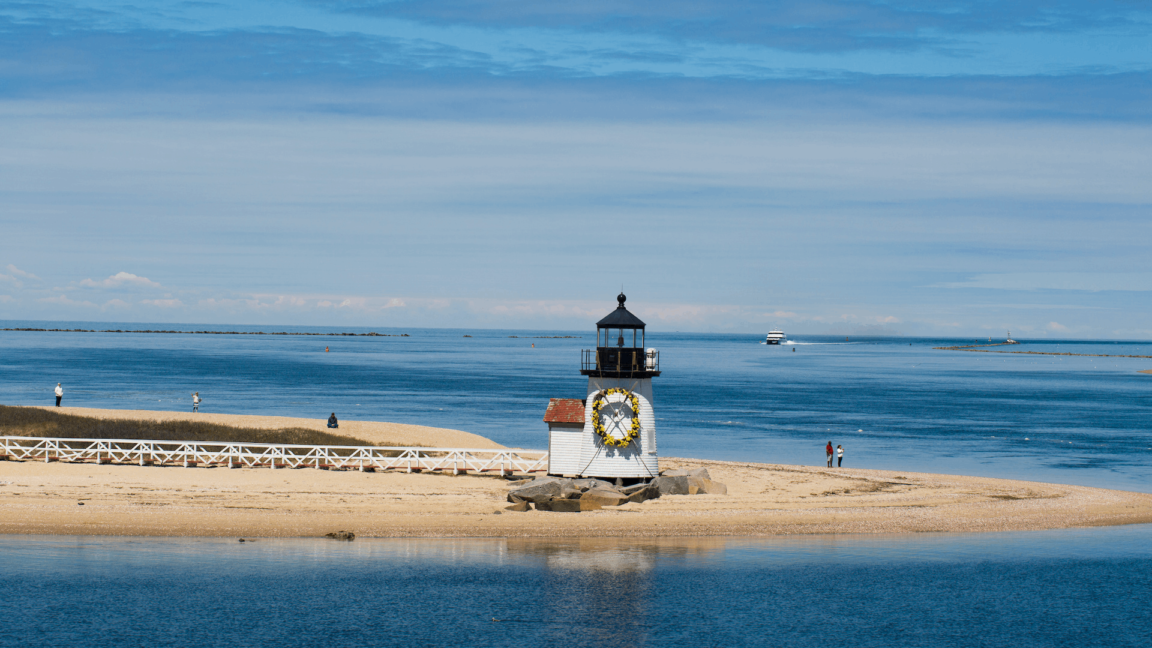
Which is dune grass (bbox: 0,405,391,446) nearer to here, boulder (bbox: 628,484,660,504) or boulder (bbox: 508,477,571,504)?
boulder (bbox: 508,477,571,504)

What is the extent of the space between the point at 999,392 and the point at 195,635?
10629 cm

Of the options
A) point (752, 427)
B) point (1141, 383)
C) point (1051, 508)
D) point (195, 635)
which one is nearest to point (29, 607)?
point (195, 635)

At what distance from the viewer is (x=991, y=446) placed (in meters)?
58.9

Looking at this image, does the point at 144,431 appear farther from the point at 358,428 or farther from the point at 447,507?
the point at 447,507

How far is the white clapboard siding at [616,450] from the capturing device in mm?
34156

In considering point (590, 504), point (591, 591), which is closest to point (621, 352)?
point (590, 504)

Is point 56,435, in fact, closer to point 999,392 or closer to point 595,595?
point 595,595

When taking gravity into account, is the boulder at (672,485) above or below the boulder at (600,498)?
above

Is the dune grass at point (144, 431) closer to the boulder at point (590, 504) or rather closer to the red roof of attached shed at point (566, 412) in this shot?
the red roof of attached shed at point (566, 412)

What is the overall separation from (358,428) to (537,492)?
74.8 ft

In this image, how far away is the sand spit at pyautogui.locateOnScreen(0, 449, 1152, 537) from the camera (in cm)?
3103

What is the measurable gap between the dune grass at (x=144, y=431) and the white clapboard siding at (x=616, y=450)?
16618 millimetres

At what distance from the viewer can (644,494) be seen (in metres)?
34.7

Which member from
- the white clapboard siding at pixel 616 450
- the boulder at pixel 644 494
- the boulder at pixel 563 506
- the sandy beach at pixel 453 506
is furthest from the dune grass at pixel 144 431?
the boulder at pixel 644 494
